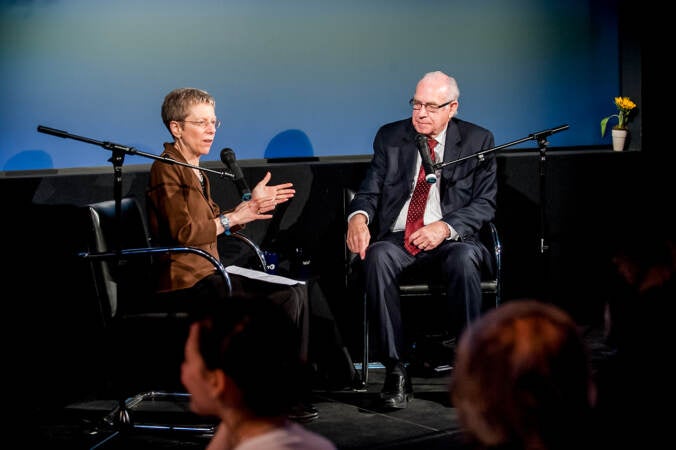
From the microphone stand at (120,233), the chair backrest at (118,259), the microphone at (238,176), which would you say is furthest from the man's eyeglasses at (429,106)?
the chair backrest at (118,259)

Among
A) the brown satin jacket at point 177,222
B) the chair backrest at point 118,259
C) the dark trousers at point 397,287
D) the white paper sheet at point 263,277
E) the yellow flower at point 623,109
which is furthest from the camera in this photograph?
the yellow flower at point 623,109

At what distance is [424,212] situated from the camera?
14.9ft

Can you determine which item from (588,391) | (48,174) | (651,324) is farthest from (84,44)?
(588,391)

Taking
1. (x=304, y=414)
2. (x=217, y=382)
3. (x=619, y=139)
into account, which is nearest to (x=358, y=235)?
(x=304, y=414)

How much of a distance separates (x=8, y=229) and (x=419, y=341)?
2.24 m

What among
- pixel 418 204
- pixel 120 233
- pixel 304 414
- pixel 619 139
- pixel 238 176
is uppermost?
pixel 619 139

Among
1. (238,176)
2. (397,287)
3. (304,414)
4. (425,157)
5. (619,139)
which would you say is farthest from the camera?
(619,139)

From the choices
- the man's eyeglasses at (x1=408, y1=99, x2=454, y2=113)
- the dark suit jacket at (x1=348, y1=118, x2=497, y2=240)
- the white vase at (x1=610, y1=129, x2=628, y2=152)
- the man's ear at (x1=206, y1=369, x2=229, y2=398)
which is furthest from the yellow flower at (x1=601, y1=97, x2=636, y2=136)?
the man's ear at (x1=206, y1=369, x2=229, y2=398)

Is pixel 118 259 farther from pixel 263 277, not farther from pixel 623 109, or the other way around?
pixel 623 109

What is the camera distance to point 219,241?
4941mm

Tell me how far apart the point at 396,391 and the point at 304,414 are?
1.43 ft

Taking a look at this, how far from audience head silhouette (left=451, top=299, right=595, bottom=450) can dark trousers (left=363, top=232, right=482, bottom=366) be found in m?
2.84

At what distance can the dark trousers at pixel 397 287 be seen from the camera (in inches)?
163

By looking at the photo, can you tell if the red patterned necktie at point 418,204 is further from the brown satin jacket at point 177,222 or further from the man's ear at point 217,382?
the man's ear at point 217,382
